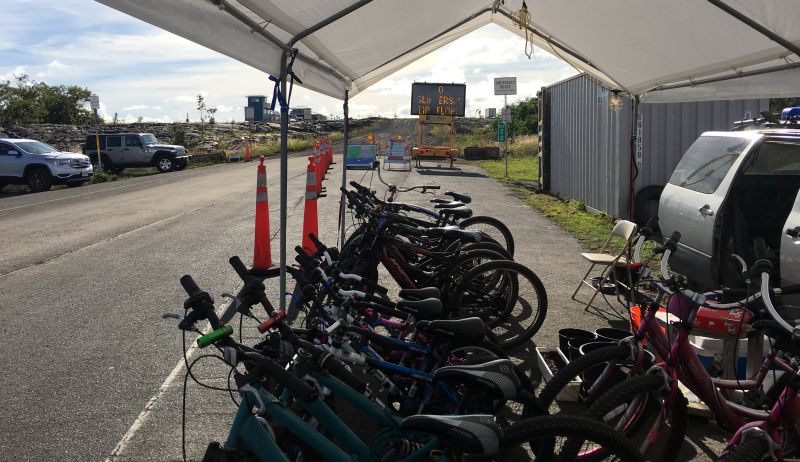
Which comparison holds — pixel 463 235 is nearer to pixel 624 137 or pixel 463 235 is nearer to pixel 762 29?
pixel 762 29

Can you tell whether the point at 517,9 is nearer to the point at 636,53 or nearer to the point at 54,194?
the point at 636,53

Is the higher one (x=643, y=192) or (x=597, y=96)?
(x=597, y=96)

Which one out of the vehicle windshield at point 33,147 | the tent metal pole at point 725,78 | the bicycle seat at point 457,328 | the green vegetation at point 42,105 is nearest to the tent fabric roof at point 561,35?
the tent metal pole at point 725,78

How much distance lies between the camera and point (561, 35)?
680 centimetres

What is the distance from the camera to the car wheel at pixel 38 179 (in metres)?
21.8

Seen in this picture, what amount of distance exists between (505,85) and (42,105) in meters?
49.3

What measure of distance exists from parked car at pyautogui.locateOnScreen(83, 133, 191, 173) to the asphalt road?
42.0 feet

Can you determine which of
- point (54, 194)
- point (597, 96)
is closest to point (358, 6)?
point (597, 96)

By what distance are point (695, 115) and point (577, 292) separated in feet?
20.7

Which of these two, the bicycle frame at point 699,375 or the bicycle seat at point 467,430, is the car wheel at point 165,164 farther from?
the bicycle seat at point 467,430

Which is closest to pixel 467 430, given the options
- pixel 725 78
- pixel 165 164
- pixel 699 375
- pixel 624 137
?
pixel 699 375

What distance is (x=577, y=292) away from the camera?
740 centimetres

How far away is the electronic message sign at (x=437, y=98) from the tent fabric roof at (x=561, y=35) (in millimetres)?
22365

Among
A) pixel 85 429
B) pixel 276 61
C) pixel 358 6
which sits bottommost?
pixel 85 429
